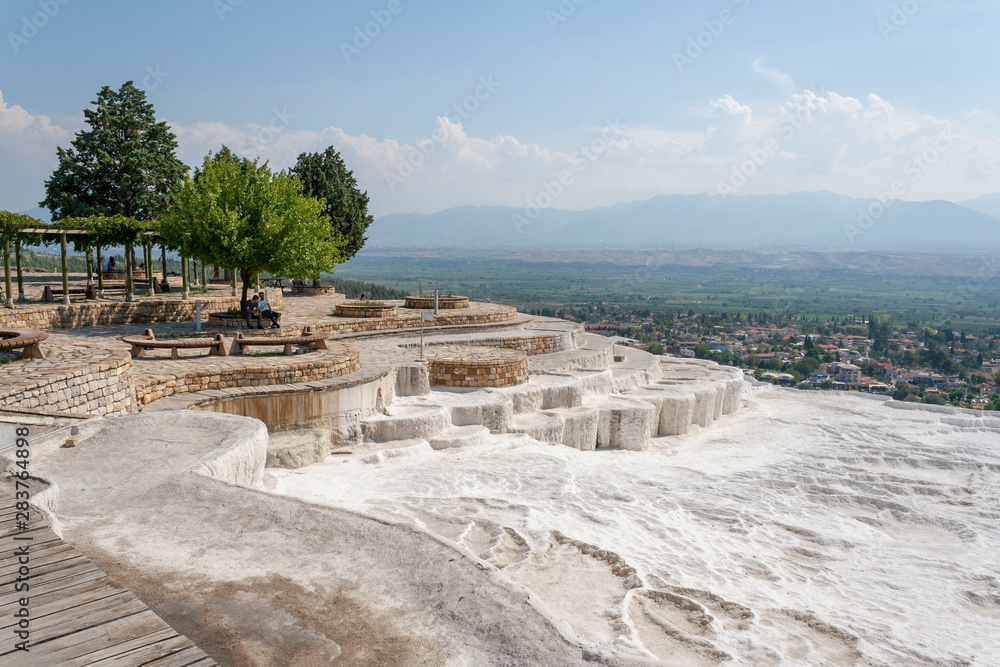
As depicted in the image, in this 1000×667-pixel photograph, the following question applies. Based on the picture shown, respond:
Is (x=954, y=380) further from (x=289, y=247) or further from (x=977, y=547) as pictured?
(x=289, y=247)

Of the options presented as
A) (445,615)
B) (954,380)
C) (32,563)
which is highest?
(32,563)

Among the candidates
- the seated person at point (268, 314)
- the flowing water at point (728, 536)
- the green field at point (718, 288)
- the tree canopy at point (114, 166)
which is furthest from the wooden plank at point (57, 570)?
the green field at point (718, 288)

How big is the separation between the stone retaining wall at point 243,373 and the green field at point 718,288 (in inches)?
1528

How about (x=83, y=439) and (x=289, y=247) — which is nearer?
(x=83, y=439)

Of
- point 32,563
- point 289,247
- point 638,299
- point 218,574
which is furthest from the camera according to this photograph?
point 638,299

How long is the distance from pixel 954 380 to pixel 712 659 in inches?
1636

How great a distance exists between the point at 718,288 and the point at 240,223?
342 ft

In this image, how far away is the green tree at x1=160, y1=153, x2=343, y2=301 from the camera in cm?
1794

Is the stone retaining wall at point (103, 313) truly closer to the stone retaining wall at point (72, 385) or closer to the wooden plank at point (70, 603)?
the stone retaining wall at point (72, 385)

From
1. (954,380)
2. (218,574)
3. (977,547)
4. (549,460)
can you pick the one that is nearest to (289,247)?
(549,460)

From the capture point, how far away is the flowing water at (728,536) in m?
7.12

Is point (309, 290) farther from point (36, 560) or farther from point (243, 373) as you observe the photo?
point (36, 560)

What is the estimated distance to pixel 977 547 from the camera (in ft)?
37.0

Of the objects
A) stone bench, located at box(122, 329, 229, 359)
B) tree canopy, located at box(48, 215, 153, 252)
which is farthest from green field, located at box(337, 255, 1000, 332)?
stone bench, located at box(122, 329, 229, 359)
